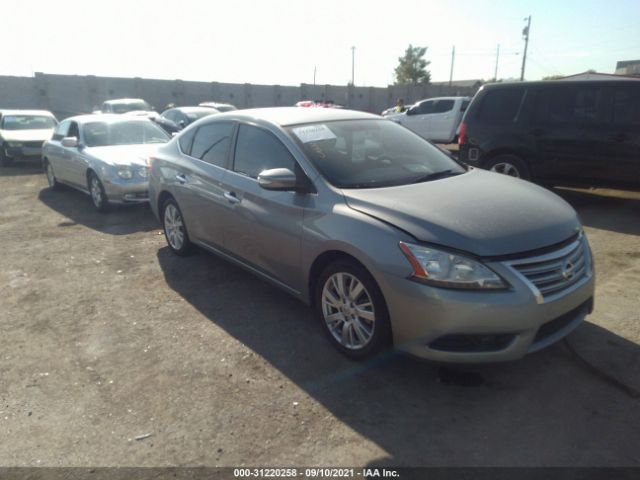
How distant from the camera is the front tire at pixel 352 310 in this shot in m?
2.97

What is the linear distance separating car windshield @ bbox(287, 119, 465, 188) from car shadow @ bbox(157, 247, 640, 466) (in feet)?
4.09

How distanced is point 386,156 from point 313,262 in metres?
1.15

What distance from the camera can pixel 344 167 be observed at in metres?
3.58

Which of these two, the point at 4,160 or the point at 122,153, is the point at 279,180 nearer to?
the point at 122,153

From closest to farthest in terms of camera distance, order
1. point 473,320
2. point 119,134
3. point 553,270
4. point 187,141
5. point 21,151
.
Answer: point 473,320 → point 553,270 → point 187,141 → point 119,134 → point 21,151

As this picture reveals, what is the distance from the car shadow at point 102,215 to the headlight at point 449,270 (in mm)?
5011

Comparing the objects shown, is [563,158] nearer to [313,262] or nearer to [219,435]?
[313,262]

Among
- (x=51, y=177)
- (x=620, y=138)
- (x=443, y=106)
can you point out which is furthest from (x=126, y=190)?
(x=443, y=106)

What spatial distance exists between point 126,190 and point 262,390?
17.2 ft

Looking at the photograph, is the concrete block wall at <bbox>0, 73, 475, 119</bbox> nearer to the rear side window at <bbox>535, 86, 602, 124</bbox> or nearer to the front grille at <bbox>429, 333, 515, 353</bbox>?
the rear side window at <bbox>535, 86, 602, 124</bbox>

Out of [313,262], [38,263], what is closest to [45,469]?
[313,262]

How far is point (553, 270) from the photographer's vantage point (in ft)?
9.24

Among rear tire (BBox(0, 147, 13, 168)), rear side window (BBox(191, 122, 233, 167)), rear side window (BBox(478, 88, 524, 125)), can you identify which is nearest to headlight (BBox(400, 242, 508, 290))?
rear side window (BBox(191, 122, 233, 167))

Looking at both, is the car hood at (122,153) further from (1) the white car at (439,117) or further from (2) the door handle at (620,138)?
(1) the white car at (439,117)
